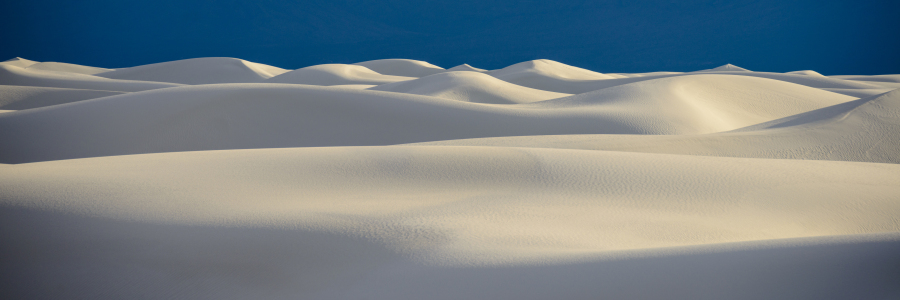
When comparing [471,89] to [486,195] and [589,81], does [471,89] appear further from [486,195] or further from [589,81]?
[486,195]

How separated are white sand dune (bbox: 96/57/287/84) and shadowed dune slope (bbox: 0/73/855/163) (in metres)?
4.01

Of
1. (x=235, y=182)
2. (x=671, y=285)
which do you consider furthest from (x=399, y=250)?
(x=235, y=182)

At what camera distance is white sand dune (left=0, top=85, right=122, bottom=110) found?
10.5 ft

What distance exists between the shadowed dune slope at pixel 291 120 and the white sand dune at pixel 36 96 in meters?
1.22

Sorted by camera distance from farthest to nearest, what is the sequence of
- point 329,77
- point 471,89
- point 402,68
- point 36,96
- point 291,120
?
1. point 402,68
2. point 329,77
3. point 471,89
4. point 36,96
5. point 291,120

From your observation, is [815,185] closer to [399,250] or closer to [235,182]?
[399,250]

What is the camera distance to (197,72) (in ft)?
21.5

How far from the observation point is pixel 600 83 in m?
5.29

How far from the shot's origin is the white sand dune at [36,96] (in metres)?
3.21

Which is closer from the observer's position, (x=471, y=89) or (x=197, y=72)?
(x=471, y=89)

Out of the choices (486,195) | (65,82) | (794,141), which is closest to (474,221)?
(486,195)

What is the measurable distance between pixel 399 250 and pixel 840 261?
0.52 metres

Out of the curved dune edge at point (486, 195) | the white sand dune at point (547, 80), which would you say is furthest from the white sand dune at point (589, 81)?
the curved dune edge at point (486, 195)

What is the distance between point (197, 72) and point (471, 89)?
3.90 metres
